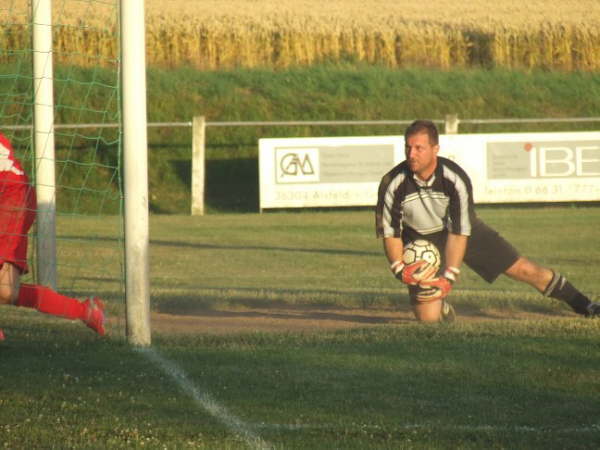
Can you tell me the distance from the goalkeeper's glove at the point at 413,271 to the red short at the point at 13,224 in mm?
2541

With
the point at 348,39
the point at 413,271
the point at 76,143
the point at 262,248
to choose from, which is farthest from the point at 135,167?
the point at 348,39

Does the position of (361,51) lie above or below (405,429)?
above

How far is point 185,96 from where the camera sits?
29.8m

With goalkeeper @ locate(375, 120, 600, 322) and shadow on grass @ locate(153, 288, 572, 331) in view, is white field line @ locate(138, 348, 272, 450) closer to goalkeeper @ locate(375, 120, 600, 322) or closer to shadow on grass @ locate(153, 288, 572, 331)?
shadow on grass @ locate(153, 288, 572, 331)

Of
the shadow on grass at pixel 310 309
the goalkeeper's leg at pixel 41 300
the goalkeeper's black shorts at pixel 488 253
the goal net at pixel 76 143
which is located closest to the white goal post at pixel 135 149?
the goal net at pixel 76 143

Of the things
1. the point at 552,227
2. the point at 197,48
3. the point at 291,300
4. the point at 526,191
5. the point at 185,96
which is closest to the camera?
the point at 291,300

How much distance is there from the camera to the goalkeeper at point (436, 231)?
26.5 feet

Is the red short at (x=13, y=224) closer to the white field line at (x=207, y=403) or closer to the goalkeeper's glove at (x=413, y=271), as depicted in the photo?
the white field line at (x=207, y=403)

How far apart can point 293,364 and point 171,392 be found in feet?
3.20

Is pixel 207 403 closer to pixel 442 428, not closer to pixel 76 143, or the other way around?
pixel 442 428

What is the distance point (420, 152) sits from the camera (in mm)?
7980

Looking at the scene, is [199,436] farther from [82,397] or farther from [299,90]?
[299,90]

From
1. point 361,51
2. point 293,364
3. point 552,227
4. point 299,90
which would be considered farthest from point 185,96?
point 293,364

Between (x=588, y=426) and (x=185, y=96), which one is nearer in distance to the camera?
(x=588, y=426)
